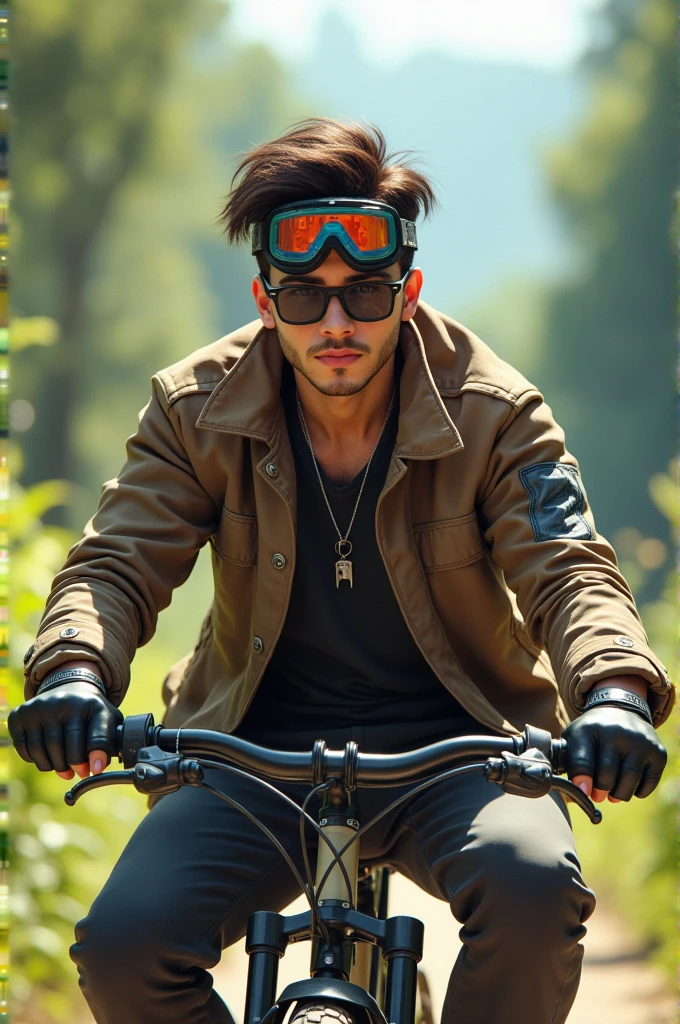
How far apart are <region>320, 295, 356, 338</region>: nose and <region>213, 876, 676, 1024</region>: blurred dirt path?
263cm

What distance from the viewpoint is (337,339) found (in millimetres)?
2775

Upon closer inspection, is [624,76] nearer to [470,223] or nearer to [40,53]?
[470,223]

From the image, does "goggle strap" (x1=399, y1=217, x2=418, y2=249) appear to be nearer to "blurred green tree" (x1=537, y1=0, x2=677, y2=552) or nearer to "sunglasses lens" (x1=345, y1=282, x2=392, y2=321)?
"sunglasses lens" (x1=345, y1=282, x2=392, y2=321)

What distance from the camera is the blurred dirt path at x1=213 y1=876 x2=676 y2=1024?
476 centimetres

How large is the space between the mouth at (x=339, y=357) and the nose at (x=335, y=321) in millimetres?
49

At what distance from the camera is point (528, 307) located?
18.9 metres

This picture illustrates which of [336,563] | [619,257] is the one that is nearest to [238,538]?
[336,563]

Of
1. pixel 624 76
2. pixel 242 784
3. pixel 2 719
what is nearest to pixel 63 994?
pixel 2 719

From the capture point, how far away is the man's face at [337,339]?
2.75m

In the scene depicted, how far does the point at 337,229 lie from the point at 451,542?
28.5 inches

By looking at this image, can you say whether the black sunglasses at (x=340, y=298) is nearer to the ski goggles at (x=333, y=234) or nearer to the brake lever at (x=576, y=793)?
the ski goggles at (x=333, y=234)

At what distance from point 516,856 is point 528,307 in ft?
56.4

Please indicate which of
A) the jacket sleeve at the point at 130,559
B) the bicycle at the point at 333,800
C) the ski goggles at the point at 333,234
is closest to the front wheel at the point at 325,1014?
the bicycle at the point at 333,800

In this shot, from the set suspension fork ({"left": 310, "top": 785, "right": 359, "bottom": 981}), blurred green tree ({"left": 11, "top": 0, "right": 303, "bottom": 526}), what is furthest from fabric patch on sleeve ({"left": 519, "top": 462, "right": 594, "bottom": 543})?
blurred green tree ({"left": 11, "top": 0, "right": 303, "bottom": 526})
